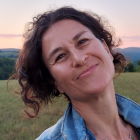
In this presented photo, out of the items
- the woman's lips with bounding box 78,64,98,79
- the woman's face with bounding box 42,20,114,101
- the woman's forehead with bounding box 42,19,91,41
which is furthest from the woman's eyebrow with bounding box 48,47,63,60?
the woman's lips with bounding box 78,64,98,79

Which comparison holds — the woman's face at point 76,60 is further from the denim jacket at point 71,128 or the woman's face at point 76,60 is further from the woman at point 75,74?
the denim jacket at point 71,128

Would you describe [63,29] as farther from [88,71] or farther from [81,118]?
[81,118]

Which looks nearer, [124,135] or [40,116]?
[124,135]

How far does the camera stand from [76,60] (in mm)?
1774

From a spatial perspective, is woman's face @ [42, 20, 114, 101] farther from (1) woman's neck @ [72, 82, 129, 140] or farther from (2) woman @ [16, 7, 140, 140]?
(1) woman's neck @ [72, 82, 129, 140]

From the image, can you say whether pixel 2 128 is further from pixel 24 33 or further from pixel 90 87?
pixel 90 87

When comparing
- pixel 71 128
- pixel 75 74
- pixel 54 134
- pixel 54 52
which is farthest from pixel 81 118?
pixel 54 52

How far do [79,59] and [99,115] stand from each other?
819 mm

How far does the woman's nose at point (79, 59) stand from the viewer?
1.76 m

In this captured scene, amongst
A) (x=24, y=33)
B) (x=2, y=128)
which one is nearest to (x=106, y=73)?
(x=24, y=33)

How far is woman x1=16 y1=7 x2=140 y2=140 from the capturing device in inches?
71.2

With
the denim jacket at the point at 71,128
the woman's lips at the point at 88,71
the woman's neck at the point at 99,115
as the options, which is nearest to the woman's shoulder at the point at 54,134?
the denim jacket at the point at 71,128

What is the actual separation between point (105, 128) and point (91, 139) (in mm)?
286

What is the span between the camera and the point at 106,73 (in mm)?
1870
